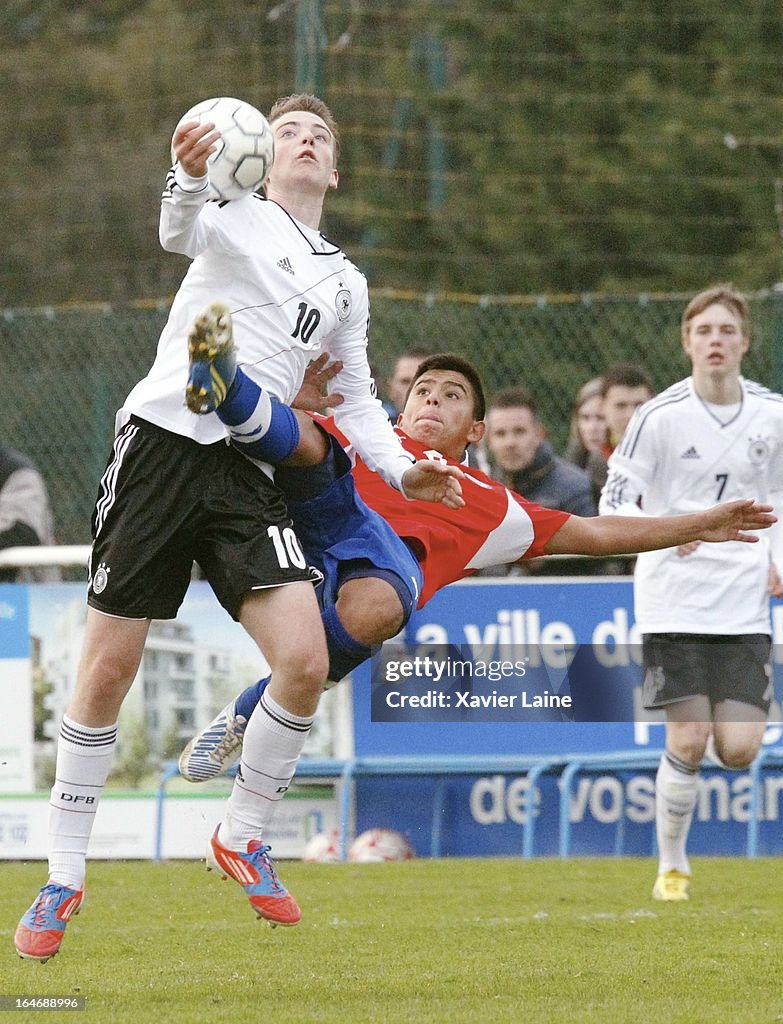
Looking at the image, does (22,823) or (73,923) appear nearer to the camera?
(73,923)

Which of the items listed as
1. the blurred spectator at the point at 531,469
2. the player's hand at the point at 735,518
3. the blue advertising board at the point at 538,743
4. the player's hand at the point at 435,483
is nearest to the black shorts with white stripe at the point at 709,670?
the blue advertising board at the point at 538,743

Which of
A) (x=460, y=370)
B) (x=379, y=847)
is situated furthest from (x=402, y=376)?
(x=460, y=370)

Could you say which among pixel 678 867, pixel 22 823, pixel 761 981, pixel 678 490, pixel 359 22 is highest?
pixel 359 22

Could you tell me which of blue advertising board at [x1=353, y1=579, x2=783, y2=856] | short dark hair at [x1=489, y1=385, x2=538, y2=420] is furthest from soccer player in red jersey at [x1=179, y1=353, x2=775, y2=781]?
short dark hair at [x1=489, y1=385, x2=538, y2=420]

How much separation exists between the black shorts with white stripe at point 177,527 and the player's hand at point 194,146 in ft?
2.76

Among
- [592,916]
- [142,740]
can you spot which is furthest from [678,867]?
[142,740]

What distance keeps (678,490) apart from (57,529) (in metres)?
4.39

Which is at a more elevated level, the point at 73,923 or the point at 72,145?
the point at 72,145

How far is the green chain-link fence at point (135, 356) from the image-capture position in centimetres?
1157

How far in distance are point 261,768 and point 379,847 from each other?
4.59 meters

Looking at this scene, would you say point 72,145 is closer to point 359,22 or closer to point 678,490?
point 359,22

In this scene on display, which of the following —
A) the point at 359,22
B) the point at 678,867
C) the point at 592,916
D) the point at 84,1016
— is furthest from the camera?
the point at 359,22

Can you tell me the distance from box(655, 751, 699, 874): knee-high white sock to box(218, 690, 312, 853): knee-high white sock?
10.0 feet

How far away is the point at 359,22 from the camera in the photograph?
49.1 feet
